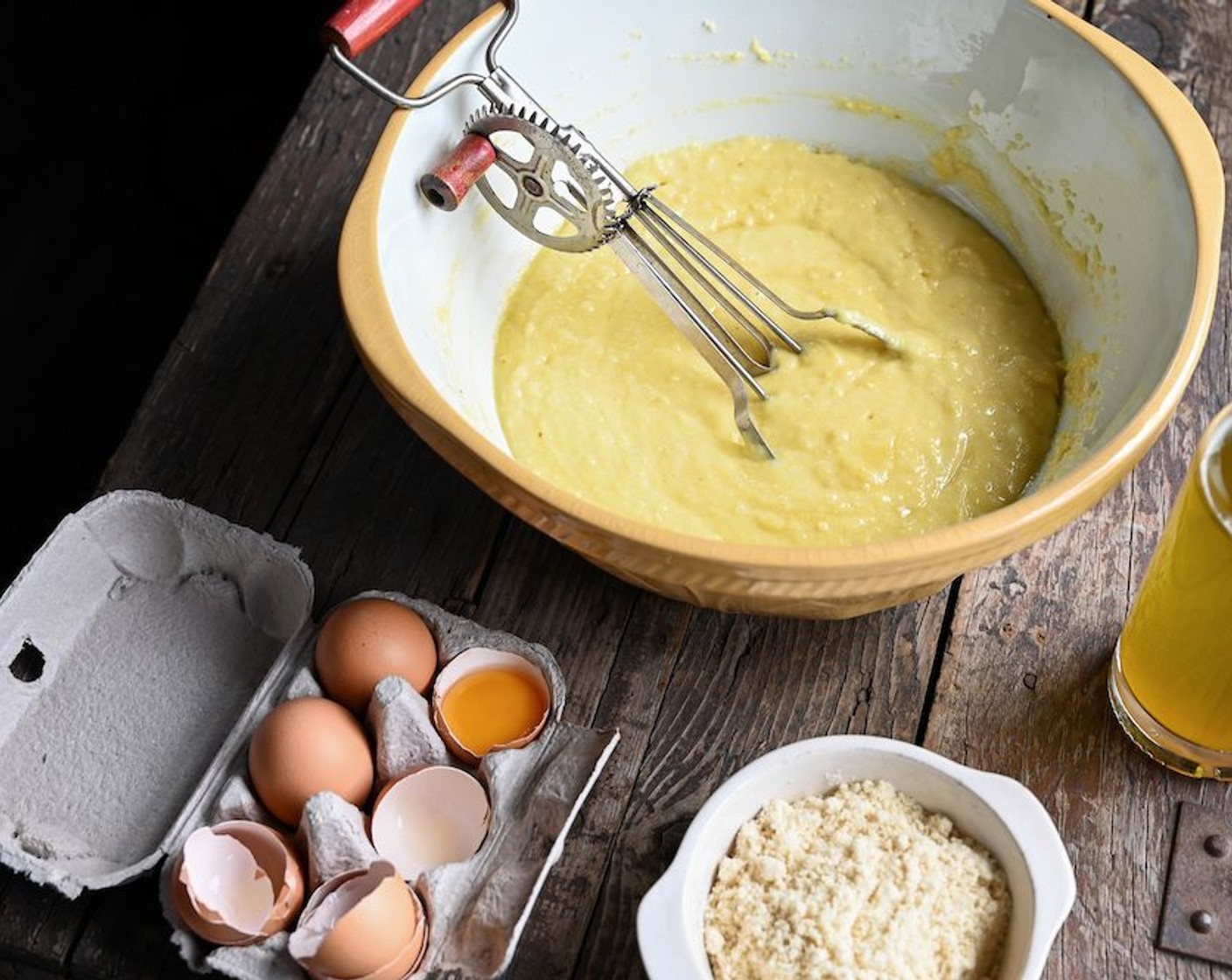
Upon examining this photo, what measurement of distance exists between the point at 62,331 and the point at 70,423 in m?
0.19

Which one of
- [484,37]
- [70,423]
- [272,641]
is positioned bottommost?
[70,423]

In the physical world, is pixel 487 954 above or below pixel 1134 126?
below

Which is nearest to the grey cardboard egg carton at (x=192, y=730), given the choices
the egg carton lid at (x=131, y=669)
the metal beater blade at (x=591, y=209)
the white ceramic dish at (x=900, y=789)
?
the egg carton lid at (x=131, y=669)

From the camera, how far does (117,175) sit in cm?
260

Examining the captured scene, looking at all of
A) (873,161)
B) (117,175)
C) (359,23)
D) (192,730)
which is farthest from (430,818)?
(117,175)

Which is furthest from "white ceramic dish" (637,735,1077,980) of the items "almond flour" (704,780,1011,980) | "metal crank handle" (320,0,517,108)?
"metal crank handle" (320,0,517,108)

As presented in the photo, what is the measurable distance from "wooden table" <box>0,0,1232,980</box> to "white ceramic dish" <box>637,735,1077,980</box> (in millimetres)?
113

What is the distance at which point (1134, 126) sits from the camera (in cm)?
139

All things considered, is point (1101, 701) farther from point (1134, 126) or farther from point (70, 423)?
point (70, 423)

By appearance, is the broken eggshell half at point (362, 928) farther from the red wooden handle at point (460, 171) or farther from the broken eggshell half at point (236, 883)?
the red wooden handle at point (460, 171)

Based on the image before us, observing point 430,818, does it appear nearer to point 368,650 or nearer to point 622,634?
point 368,650

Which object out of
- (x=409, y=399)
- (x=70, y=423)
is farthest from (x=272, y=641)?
(x=70, y=423)

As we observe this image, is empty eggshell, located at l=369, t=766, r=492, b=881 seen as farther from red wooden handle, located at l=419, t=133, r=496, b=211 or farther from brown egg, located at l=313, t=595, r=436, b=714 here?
red wooden handle, located at l=419, t=133, r=496, b=211

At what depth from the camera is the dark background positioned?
2.46m
